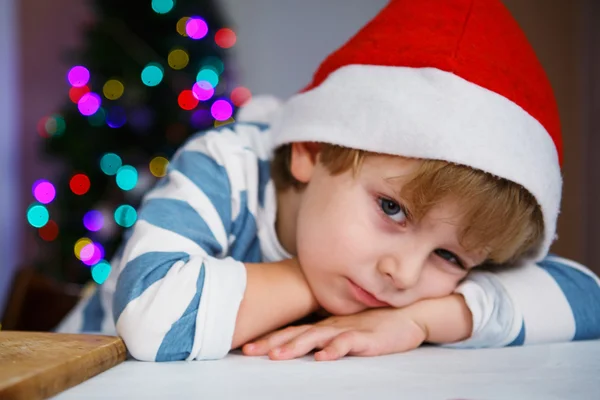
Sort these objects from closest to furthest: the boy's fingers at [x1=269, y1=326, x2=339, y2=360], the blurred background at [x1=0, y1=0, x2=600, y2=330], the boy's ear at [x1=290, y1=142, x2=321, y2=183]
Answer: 1. the boy's fingers at [x1=269, y1=326, x2=339, y2=360]
2. the boy's ear at [x1=290, y1=142, x2=321, y2=183]
3. the blurred background at [x1=0, y1=0, x2=600, y2=330]

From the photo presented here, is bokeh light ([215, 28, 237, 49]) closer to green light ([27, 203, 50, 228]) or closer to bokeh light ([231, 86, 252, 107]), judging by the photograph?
bokeh light ([231, 86, 252, 107])

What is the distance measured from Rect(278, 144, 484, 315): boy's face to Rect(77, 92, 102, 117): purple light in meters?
2.00

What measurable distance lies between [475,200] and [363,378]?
1.02 ft

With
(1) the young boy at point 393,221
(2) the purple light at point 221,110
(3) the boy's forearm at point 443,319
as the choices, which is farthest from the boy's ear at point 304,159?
(2) the purple light at point 221,110

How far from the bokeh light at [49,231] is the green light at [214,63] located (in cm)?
94

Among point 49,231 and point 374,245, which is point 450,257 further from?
point 49,231

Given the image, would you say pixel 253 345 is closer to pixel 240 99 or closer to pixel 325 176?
pixel 325 176

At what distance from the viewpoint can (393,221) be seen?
2.89ft

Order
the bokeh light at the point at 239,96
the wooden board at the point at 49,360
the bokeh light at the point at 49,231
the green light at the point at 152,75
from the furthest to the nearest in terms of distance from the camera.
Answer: the bokeh light at the point at 239,96 < the bokeh light at the point at 49,231 < the green light at the point at 152,75 < the wooden board at the point at 49,360

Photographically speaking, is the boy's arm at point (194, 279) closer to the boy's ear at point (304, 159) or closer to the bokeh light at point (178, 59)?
the boy's ear at point (304, 159)

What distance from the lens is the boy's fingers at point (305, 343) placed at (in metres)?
0.78

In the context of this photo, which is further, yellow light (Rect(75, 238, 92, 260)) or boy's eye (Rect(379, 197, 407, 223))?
yellow light (Rect(75, 238, 92, 260))

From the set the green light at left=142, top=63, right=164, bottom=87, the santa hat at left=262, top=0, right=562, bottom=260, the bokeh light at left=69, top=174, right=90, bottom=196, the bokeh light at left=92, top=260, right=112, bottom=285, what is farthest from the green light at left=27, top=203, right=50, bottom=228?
the santa hat at left=262, top=0, right=562, bottom=260

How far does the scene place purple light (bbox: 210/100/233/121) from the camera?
2.79m
